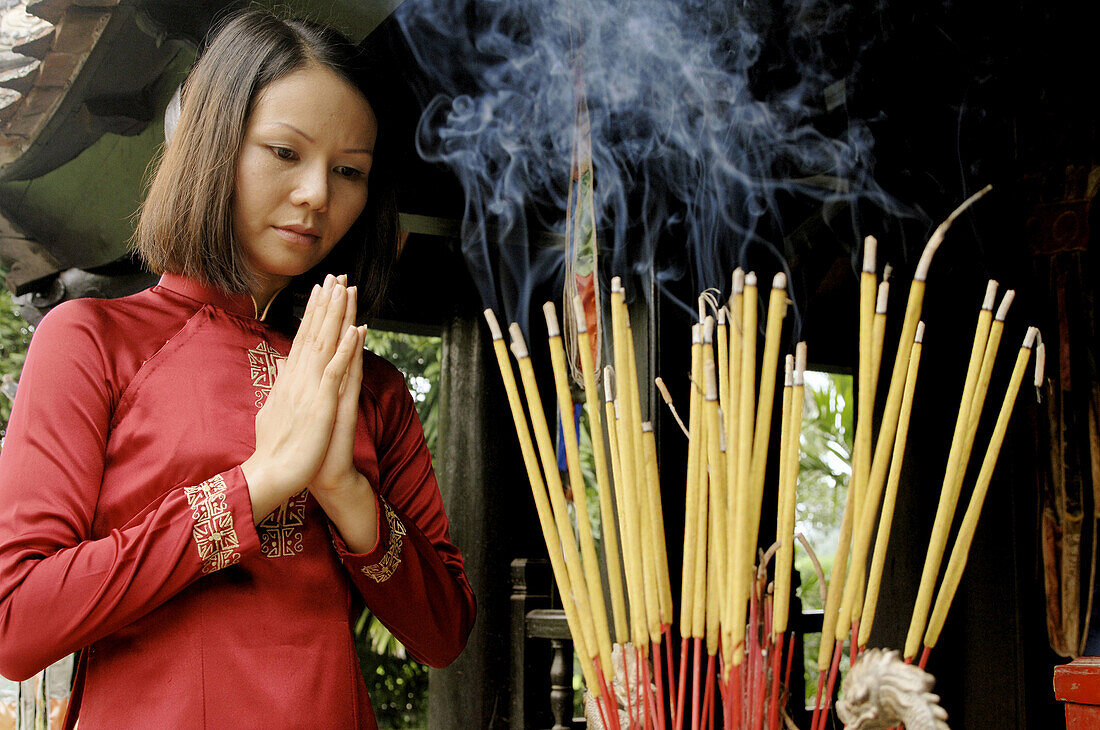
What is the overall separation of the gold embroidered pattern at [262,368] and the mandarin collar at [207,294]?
0.21ft

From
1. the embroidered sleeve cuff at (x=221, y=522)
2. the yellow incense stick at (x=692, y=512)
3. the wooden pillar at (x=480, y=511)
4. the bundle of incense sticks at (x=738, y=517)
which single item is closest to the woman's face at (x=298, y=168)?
the embroidered sleeve cuff at (x=221, y=522)

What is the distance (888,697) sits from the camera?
83 cm

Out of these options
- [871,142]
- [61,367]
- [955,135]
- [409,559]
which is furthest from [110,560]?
[955,135]

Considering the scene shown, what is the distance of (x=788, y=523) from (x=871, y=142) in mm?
1564

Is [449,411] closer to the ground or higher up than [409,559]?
higher up

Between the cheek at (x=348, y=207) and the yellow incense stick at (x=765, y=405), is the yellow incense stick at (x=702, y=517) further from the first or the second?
the cheek at (x=348, y=207)

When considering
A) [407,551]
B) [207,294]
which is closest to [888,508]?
[407,551]

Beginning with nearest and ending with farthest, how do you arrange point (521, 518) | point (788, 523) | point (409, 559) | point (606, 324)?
point (788, 523), point (409, 559), point (606, 324), point (521, 518)

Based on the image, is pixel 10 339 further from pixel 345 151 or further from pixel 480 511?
pixel 345 151

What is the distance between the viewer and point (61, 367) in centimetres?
117

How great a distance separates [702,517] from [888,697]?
0.86 ft

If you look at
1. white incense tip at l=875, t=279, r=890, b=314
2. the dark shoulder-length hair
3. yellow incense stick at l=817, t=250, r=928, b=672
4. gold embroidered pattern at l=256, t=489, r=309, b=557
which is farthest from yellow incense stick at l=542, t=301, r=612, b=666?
the dark shoulder-length hair

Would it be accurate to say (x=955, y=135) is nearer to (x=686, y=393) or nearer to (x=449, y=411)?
(x=686, y=393)

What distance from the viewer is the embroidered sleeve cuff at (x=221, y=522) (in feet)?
3.53
